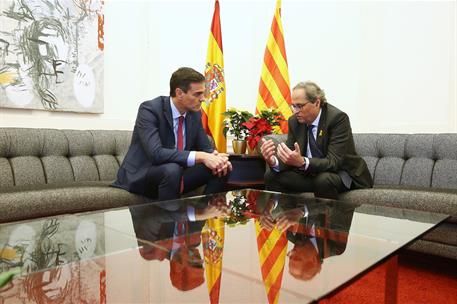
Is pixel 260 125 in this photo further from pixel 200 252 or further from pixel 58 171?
pixel 200 252

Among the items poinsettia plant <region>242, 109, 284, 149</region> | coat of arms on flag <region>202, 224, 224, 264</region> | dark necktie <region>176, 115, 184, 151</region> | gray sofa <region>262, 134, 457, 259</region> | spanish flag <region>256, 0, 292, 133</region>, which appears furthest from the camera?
spanish flag <region>256, 0, 292, 133</region>

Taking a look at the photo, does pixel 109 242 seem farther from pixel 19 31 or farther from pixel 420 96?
pixel 420 96

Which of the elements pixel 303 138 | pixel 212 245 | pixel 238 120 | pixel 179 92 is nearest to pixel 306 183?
pixel 303 138

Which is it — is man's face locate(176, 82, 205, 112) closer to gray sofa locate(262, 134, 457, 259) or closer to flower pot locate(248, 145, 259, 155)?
gray sofa locate(262, 134, 457, 259)

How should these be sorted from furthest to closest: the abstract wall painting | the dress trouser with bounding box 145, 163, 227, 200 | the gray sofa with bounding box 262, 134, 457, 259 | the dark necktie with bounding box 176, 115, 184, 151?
the abstract wall painting
the dark necktie with bounding box 176, 115, 184, 151
the dress trouser with bounding box 145, 163, 227, 200
the gray sofa with bounding box 262, 134, 457, 259

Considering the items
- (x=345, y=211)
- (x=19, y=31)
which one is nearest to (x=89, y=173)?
(x=19, y=31)

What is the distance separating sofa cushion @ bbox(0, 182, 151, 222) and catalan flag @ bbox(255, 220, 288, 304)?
955 mm

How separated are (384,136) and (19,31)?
98.4 inches

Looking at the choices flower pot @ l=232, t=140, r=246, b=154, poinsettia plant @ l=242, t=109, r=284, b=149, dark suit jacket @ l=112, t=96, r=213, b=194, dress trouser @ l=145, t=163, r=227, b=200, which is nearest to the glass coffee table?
dress trouser @ l=145, t=163, r=227, b=200

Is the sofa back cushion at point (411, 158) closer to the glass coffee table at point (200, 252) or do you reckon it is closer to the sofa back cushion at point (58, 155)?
the glass coffee table at point (200, 252)

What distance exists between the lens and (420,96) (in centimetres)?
274

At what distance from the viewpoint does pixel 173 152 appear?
199 centimetres

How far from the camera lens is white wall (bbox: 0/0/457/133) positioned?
8.79 feet

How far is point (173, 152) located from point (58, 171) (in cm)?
76
